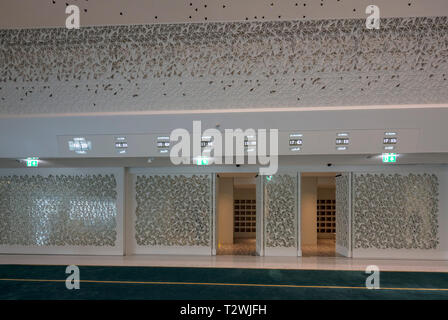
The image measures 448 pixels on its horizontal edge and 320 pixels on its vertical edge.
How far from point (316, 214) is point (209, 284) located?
6613 mm

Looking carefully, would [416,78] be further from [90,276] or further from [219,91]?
[90,276]

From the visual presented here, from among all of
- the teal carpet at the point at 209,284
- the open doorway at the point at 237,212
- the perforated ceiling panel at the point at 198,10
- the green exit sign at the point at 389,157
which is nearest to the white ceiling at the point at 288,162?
the green exit sign at the point at 389,157

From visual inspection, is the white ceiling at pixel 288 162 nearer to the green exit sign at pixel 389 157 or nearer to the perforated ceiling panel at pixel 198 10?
the green exit sign at pixel 389 157

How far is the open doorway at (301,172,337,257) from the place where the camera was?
10.1 meters

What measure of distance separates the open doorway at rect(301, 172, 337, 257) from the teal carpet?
2.67 metres

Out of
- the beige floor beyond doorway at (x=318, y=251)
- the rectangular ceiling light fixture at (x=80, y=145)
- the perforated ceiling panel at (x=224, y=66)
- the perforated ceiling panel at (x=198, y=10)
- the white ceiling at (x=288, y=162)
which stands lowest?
the beige floor beyond doorway at (x=318, y=251)

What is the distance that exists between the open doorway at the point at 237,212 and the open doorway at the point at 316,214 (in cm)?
166

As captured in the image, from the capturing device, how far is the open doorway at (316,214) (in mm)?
10125

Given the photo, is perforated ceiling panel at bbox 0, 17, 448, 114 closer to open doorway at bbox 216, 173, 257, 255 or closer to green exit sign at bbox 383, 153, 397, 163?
green exit sign at bbox 383, 153, 397, 163

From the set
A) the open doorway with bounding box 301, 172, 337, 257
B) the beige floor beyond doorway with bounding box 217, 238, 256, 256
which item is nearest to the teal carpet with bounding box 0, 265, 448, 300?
→ the beige floor beyond doorway with bounding box 217, 238, 256, 256

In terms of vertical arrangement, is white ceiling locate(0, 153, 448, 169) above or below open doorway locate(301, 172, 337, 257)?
A: above

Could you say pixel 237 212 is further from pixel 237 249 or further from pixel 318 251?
pixel 318 251

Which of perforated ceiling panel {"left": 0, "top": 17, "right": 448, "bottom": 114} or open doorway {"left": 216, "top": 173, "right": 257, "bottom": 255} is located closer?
perforated ceiling panel {"left": 0, "top": 17, "right": 448, "bottom": 114}

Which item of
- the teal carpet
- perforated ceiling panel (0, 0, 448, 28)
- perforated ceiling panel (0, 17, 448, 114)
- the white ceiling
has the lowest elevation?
the teal carpet
